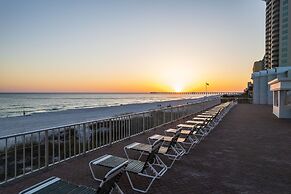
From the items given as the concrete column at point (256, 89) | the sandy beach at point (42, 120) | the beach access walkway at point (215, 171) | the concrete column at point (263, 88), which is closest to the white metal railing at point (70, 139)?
the beach access walkway at point (215, 171)

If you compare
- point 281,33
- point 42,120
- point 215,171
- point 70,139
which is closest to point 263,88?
point 42,120

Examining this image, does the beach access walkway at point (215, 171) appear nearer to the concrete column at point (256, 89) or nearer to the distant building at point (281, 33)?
the concrete column at point (256, 89)

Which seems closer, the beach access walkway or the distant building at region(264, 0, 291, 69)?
the beach access walkway

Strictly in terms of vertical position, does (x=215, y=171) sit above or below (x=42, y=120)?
above

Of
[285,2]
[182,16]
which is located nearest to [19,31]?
[182,16]

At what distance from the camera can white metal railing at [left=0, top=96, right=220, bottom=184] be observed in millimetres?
5188

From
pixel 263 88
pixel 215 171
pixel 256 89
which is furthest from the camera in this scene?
pixel 256 89

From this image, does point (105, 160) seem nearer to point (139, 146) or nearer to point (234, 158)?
point (139, 146)

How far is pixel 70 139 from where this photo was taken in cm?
624

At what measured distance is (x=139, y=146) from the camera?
578 centimetres

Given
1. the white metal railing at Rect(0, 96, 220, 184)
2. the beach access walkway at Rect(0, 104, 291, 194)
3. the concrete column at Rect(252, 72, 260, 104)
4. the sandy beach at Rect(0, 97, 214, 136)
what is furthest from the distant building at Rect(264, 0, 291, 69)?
the beach access walkway at Rect(0, 104, 291, 194)

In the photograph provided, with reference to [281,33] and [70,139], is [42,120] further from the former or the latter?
[281,33]

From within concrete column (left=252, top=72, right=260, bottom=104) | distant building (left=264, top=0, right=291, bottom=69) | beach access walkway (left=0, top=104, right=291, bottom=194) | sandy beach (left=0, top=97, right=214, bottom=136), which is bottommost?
sandy beach (left=0, top=97, right=214, bottom=136)

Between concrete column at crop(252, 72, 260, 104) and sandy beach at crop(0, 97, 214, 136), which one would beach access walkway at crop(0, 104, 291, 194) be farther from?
concrete column at crop(252, 72, 260, 104)
